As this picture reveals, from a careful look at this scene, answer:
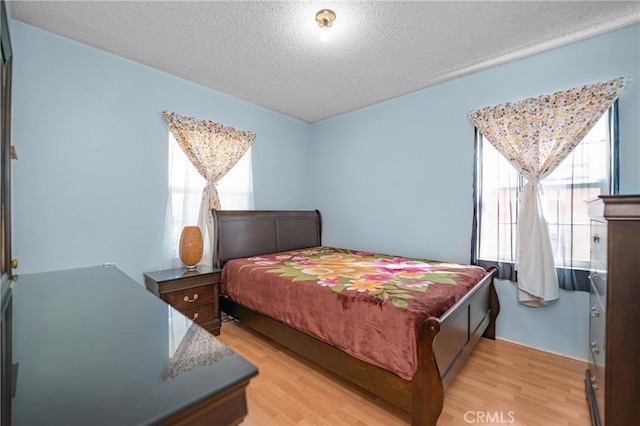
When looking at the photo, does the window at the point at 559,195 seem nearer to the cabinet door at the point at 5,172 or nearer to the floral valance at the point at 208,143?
the floral valance at the point at 208,143

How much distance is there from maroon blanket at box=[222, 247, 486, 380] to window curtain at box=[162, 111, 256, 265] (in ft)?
1.91

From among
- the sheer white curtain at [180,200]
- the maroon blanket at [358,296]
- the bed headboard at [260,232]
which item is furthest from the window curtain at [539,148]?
the sheer white curtain at [180,200]

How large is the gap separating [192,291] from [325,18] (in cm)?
245

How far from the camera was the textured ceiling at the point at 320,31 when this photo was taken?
1902 millimetres

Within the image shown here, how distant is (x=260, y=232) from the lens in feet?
11.4

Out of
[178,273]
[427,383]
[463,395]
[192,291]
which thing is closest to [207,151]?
[178,273]

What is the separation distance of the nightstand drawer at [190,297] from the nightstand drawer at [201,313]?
1.5 inches

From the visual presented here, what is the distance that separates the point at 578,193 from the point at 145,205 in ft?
12.3

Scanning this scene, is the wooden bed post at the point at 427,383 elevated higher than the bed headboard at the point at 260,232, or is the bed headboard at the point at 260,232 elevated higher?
the bed headboard at the point at 260,232

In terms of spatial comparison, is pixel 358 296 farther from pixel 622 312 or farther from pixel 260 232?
pixel 260 232

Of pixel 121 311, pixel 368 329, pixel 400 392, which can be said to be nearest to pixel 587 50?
pixel 368 329

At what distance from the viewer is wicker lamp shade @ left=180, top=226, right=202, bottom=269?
2768 millimetres

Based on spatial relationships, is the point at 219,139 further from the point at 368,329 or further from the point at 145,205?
the point at 368,329

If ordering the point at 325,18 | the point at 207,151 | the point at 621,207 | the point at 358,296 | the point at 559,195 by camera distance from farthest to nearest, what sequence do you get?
1. the point at 207,151
2. the point at 559,195
3. the point at 325,18
4. the point at 358,296
5. the point at 621,207
